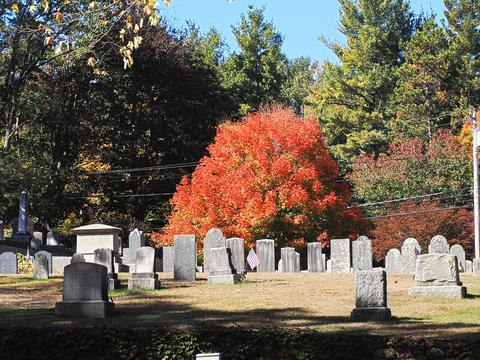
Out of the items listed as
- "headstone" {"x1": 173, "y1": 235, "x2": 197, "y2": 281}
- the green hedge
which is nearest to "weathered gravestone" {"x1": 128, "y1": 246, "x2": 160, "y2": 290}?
"headstone" {"x1": 173, "y1": 235, "x2": 197, "y2": 281}

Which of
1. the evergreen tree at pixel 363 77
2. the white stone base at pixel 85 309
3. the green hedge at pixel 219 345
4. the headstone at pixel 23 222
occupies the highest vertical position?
the evergreen tree at pixel 363 77

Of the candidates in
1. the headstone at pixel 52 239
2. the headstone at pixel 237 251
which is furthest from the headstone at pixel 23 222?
the headstone at pixel 237 251

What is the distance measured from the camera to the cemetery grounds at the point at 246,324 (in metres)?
11.2

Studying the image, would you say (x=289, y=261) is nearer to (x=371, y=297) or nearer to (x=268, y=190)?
(x=268, y=190)

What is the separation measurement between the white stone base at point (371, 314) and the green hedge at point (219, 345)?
215 cm

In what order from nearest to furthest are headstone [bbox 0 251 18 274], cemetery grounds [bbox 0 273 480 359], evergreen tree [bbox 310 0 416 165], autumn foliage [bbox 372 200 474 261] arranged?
1. cemetery grounds [bbox 0 273 480 359]
2. headstone [bbox 0 251 18 274]
3. autumn foliage [bbox 372 200 474 261]
4. evergreen tree [bbox 310 0 416 165]

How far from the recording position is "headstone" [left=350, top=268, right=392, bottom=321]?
1441 cm

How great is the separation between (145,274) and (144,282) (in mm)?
214

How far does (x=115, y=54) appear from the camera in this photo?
4872cm

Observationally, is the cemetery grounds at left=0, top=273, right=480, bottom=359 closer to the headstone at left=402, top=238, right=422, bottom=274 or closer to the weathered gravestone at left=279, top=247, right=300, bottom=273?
the headstone at left=402, top=238, right=422, bottom=274

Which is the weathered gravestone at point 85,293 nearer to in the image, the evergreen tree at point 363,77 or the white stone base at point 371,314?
the white stone base at point 371,314

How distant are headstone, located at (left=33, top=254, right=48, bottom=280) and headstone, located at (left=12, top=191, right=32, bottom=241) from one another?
16.8 m

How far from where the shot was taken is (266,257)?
32.5 m

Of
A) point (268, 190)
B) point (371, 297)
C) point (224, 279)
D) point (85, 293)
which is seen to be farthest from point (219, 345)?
point (268, 190)
